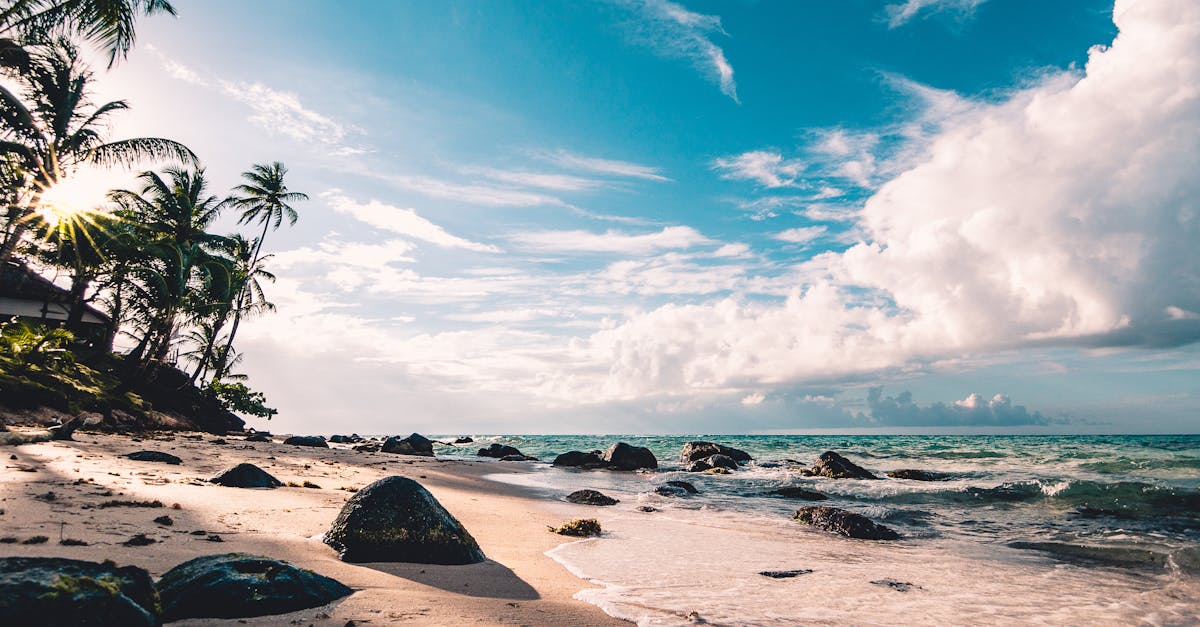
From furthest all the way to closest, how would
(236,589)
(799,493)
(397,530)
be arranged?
(799,493)
(397,530)
(236,589)

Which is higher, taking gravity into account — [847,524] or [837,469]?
[837,469]

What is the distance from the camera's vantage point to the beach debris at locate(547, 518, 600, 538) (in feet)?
31.9

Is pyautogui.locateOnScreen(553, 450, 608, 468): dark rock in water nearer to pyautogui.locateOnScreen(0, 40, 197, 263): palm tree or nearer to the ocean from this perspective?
the ocean

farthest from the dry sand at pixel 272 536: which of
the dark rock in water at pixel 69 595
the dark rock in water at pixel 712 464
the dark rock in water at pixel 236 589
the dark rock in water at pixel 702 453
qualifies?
the dark rock in water at pixel 702 453

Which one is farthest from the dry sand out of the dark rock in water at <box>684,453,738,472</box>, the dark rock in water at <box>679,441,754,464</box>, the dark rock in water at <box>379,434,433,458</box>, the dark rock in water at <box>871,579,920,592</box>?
the dark rock in water at <box>379,434,433,458</box>

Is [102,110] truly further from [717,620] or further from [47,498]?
[717,620]

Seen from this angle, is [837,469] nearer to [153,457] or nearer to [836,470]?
[836,470]

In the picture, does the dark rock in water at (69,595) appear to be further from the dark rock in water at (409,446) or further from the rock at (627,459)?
the dark rock in water at (409,446)

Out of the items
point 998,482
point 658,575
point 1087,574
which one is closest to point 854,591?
point 658,575

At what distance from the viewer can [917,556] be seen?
29.6 ft

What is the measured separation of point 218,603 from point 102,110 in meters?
24.9

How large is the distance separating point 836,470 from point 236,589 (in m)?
21.9

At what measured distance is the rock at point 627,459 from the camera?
28.0m

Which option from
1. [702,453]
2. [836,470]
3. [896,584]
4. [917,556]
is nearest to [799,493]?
[836,470]
